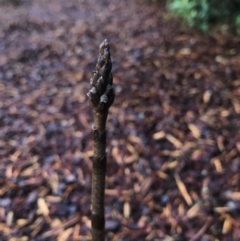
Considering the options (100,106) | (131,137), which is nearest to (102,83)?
(100,106)

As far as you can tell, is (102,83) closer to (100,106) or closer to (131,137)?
(100,106)

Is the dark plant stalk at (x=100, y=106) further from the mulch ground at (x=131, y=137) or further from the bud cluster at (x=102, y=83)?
the mulch ground at (x=131, y=137)

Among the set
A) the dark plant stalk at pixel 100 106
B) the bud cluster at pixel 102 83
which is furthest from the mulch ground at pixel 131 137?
the bud cluster at pixel 102 83

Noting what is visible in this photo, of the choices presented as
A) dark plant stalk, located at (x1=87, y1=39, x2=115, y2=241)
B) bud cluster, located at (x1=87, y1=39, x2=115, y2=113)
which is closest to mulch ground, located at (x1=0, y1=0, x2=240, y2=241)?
dark plant stalk, located at (x1=87, y1=39, x2=115, y2=241)

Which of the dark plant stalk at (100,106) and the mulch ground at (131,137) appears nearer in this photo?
the dark plant stalk at (100,106)

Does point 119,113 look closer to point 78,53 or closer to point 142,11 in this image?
point 78,53
